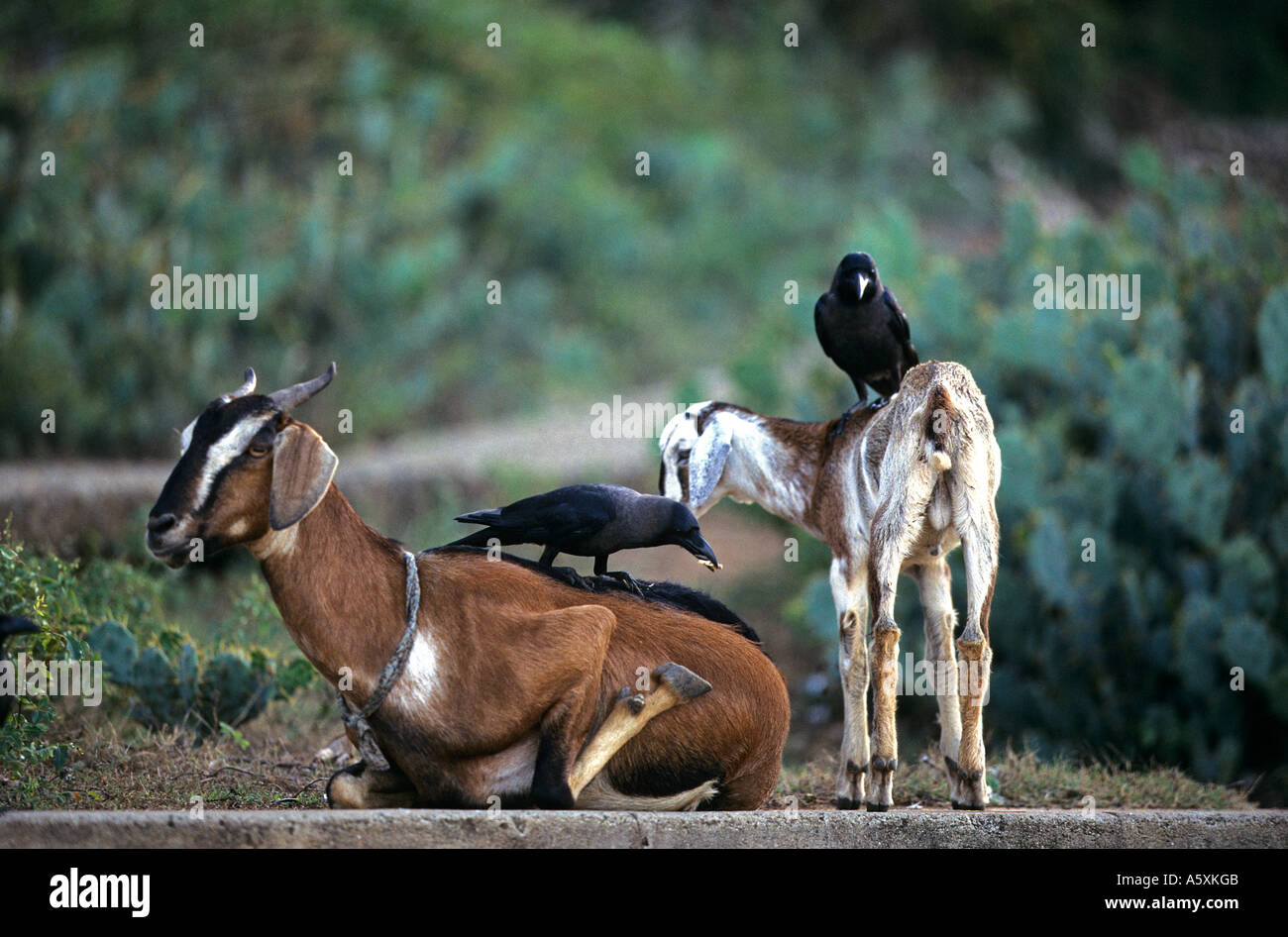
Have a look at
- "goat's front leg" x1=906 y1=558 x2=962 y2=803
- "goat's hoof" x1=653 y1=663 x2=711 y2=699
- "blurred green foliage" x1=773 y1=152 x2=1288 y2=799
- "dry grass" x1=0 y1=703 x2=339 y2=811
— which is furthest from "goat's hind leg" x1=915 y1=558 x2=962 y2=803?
"blurred green foliage" x1=773 y1=152 x2=1288 y2=799

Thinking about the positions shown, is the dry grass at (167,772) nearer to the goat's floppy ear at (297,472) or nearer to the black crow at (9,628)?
the black crow at (9,628)

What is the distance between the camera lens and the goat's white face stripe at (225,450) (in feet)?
15.9

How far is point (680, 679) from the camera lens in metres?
5.31

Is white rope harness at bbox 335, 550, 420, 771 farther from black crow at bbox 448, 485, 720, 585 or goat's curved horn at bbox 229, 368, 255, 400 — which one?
goat's curved horn at bbox 229, 368, 255, 400

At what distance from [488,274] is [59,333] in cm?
667

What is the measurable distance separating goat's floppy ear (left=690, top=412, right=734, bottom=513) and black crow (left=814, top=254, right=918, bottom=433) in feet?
1.55

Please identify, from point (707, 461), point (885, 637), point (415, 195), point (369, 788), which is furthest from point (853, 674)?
point (415, 195)

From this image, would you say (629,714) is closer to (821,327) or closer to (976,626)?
(976,626)

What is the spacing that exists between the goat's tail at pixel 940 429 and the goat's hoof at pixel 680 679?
3.62 ft

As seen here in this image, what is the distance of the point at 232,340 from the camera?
623 inches

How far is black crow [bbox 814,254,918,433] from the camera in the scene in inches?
248

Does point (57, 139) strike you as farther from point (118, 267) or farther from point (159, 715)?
point (159, 715)

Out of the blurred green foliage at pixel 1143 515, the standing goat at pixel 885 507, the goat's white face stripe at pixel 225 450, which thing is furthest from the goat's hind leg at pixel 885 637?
the blurred green foliage at pixel 1143 515

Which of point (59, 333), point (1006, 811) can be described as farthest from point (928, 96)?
point (1006, 811)
